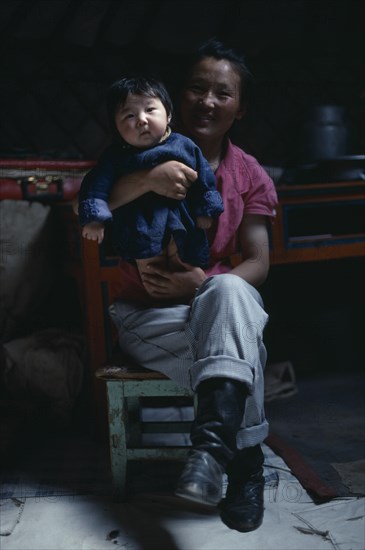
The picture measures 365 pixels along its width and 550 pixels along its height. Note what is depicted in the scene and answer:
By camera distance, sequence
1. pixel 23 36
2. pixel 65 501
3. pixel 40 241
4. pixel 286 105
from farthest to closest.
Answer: pixel 286 105 → pixel 23 36 → pixel 40 241 → pixel 65 501

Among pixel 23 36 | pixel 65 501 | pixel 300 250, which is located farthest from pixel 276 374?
pixel 23 36

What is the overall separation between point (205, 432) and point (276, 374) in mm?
1495

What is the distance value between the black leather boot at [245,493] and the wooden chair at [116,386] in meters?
0.21

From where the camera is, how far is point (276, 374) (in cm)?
257

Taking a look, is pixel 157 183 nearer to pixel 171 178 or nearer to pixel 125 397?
pixel 171 178

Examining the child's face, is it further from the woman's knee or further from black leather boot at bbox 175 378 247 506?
black leather boot at bbox 175 378 247 506

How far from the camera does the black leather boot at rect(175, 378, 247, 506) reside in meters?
1.05

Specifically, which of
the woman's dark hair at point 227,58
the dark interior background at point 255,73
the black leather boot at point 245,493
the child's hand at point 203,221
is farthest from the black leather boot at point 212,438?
the dark interior background at point 255,73

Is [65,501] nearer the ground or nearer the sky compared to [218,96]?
nearer the ground

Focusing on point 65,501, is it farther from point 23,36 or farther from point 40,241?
point 23,36

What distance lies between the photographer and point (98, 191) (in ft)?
4.36

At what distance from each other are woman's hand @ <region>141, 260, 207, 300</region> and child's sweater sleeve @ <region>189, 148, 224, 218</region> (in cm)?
15

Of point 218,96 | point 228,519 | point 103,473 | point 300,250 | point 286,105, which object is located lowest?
point 103,473

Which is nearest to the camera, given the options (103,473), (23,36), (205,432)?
(205,432)
